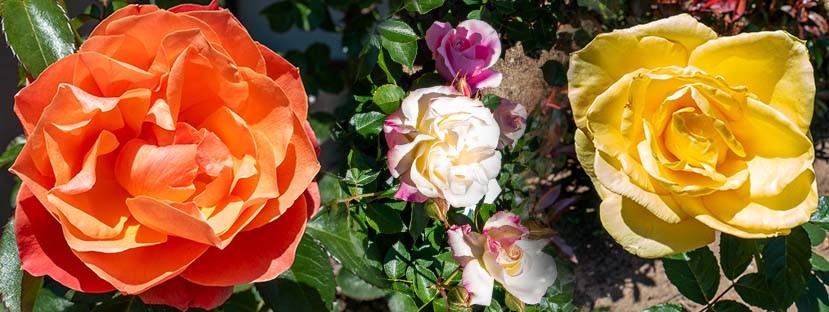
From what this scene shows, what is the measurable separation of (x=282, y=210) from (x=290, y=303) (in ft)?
Answer: 0.59

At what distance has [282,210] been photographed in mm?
483

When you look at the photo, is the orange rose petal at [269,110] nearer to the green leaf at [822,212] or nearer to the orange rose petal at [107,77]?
the orange rose petal at [107,77]

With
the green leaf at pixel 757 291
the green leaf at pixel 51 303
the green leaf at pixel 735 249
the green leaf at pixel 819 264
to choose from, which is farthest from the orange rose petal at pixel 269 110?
the green leaf at pixel 819 264

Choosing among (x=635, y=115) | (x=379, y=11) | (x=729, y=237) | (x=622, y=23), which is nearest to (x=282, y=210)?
(x=635, y=115)

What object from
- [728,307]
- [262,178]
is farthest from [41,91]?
[728,307]

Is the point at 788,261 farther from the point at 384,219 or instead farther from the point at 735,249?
the point at 384,219

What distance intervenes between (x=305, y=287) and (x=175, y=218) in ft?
0.72

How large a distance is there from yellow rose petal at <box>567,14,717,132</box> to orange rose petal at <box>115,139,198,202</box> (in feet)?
0.95

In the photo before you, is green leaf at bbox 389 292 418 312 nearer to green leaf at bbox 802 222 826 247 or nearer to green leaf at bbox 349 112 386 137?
green leaf at bbox 349 112 386 137

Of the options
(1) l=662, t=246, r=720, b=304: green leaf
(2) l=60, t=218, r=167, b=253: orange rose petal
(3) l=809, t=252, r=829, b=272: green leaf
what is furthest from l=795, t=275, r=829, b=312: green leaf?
(2) l=60, t=218, r=167, b=253: orange rose petal

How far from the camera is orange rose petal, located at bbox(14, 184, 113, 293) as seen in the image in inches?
18.3

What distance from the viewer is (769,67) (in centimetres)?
57

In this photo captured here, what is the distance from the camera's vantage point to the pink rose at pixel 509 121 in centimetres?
73

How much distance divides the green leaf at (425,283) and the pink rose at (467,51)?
205mm
